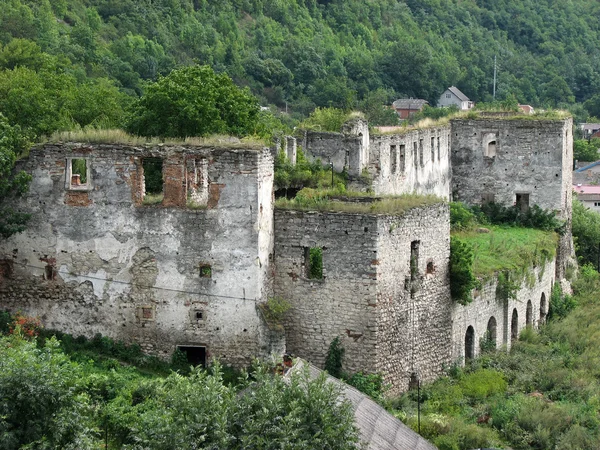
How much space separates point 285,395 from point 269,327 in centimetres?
669

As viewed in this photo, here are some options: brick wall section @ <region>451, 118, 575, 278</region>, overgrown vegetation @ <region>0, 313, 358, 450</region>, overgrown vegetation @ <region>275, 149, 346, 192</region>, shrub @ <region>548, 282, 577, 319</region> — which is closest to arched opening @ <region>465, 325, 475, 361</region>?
overgrown vegetation @ <region>275, 149, 346, 192</region>

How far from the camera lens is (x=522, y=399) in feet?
104

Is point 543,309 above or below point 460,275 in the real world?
below

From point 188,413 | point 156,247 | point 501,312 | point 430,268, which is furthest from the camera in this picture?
point 501,312

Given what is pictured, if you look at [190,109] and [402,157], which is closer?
[190,109]

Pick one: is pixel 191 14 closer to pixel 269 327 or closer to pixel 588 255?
pixel 588 255

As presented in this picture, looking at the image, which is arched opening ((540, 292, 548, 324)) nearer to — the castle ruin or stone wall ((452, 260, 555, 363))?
stone wall ((452, 260, 555, 363))

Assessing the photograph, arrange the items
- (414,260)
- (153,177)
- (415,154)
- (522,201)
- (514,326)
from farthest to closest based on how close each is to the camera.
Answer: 1. (522,201)
2. (415,154)
3. (514,326)
4. (153,177)
5. (414,260)

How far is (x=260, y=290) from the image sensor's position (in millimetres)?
29656

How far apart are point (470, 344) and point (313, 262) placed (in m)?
6.28

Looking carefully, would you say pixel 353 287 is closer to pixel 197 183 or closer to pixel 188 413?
pixel 197 183

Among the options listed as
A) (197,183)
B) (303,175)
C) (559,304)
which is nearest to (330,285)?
(197,183)

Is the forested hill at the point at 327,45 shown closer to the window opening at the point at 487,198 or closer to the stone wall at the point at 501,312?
the window opening at the point at 487,198

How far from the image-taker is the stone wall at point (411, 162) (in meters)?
41.0
